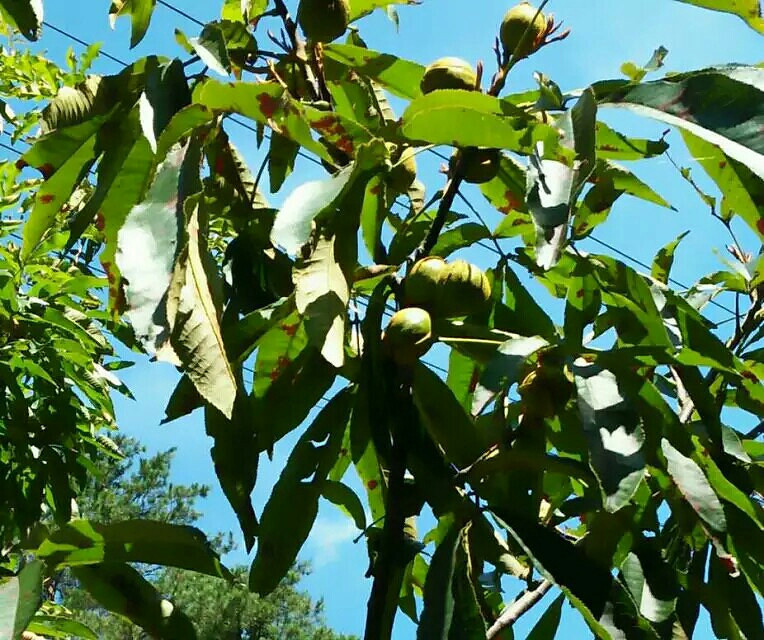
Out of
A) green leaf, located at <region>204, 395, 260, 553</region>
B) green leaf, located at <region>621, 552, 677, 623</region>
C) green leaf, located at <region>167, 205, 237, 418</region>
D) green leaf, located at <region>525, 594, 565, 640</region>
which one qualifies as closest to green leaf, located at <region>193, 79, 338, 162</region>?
green leaf, located at <region>167, 205, 237, 418</region>

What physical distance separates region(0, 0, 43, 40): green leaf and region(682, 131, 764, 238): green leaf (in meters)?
0.57

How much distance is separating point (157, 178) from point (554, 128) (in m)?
0.29

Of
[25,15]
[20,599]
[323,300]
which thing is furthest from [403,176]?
[20,599]

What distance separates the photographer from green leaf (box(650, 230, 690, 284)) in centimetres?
145

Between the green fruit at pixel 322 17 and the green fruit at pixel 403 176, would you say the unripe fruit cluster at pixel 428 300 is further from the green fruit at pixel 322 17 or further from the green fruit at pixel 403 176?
the green fruit at pixel 322 17

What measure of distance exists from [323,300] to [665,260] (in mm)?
887

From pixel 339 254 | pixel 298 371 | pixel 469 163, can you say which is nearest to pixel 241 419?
pixel 298 371

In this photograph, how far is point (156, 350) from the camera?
599 millimetres

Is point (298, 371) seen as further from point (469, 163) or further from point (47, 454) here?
point (47, 454)

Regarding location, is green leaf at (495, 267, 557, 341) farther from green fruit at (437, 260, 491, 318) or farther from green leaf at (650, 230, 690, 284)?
green leaf at (650, 230, 690, 284)

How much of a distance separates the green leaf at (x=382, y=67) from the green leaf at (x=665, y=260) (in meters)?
0.63

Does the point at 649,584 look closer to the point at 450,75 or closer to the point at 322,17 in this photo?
the point at 450,75

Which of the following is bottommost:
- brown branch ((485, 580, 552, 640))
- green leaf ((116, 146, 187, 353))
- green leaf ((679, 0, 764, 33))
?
brown branch ((485, 580, 552, 640))

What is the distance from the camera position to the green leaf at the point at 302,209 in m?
0.68
